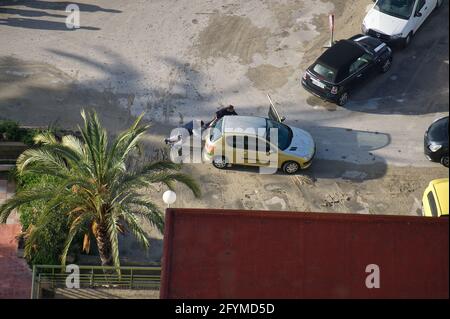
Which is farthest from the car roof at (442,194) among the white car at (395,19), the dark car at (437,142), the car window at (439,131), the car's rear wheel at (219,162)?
the white car at (395,19)

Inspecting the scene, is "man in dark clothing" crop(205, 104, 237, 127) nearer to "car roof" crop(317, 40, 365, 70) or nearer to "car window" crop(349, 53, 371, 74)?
"car roof" crop(317, 40, 365, 70)

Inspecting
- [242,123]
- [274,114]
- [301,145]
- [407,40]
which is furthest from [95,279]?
[407,40]

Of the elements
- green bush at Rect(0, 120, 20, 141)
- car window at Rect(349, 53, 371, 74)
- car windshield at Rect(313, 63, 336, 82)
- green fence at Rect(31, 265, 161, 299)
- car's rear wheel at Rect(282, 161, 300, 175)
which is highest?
car window at Rect(349, 53, 371, 74)

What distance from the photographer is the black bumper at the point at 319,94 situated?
74.0ft

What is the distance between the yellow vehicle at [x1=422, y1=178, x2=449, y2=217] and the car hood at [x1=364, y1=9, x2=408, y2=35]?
23.1ft

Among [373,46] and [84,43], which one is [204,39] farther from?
[373,46]

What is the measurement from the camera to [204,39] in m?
25.1

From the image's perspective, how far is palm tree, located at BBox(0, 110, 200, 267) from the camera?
15.9 meters

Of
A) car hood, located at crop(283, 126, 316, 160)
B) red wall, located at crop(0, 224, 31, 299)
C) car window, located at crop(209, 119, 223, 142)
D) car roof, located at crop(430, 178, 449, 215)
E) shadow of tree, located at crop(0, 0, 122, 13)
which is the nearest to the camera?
red wall, located at crop(0, 224, 31, 299)

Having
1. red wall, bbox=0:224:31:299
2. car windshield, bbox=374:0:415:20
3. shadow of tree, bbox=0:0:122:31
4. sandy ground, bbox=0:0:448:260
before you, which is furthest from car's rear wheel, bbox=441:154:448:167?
shadow of tree, bbox=0:0:122:31

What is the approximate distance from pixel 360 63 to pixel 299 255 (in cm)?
1015

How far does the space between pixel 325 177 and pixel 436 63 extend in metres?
6.59

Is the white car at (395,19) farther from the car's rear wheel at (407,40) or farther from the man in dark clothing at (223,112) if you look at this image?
the man in dark clothing at (223,112)

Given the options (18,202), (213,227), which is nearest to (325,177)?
(213,227)
